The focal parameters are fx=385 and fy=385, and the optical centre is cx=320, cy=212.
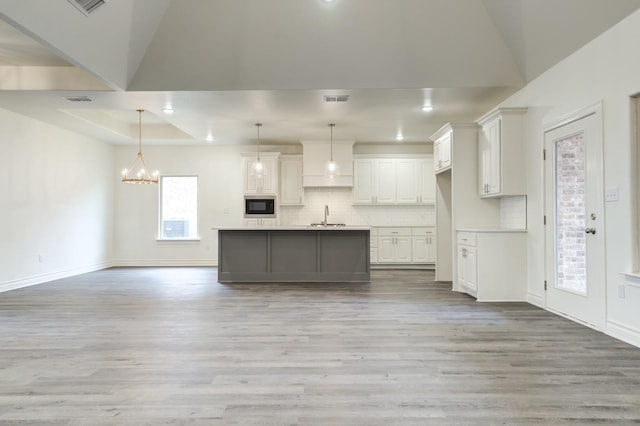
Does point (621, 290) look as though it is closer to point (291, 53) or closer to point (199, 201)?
point (291, 53)

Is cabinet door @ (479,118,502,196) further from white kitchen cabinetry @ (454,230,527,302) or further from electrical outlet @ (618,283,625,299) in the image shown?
electrical outlet @ (618,283,625,299)

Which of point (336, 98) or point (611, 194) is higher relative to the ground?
point (336, 98)

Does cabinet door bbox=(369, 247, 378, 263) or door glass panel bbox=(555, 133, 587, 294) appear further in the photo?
cabinet door bbox=(369, 247, 378, 263)

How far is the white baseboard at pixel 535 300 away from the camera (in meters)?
4.64

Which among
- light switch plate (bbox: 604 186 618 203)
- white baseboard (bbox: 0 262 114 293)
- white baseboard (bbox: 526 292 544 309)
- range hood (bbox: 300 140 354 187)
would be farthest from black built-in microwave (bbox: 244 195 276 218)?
light switch plate (bbox: 604 186 618 203)

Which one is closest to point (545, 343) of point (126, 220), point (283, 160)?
point (283, 160)

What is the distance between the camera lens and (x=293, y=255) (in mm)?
6746

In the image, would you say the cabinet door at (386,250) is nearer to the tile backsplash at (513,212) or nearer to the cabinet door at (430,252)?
the cabinet door at (430,252)

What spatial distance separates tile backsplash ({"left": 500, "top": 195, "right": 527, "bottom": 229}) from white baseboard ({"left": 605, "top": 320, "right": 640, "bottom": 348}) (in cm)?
174

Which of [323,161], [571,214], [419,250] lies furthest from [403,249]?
[571,214]

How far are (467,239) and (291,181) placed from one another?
4467 mm

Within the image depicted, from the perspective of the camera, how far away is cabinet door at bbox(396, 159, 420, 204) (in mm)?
8648

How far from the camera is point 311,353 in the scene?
3.07 meters

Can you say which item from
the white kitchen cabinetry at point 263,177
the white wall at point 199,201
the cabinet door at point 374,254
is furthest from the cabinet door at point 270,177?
the cabinet door at point 374,254
